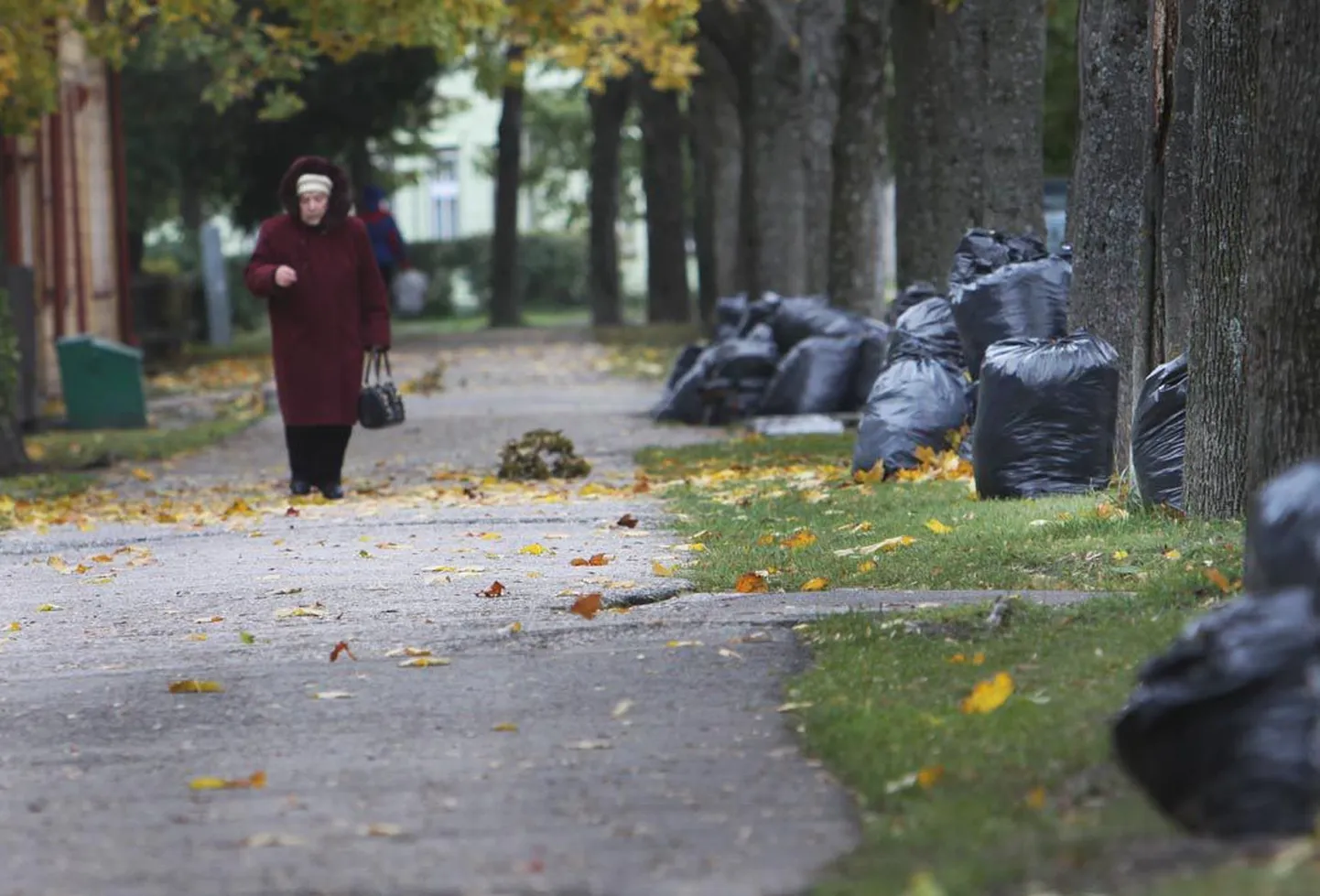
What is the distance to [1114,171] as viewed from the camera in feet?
38.4

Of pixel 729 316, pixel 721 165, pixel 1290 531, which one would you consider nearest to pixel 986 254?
pixel 729 316

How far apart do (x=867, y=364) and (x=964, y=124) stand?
2612 mm

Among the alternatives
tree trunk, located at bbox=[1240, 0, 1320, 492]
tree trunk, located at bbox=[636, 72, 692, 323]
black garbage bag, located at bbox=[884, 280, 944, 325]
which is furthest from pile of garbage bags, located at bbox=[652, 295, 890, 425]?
tree trunk, located at bbox=[636, 72, 692, 323]

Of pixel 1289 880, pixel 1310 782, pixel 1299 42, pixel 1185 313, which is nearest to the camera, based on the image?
pixel 1289 880

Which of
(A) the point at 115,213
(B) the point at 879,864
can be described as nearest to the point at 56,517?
(B) the point at 879,864

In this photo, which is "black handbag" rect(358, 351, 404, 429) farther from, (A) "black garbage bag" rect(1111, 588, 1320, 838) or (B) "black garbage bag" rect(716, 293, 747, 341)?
(A) "black garbage bag" rect(1111, 588, 1320, 838)

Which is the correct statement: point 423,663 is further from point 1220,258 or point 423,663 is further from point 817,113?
point 817,113

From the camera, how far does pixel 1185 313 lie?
10305 mm

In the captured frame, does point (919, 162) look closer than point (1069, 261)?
No

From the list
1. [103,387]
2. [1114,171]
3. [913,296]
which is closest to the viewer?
[1114,171]

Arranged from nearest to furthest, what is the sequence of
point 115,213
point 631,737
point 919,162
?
point 631,737 → point 919,162 → point 115,213

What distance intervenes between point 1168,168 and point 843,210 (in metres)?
10.6

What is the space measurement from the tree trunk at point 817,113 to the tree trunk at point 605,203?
1397cm

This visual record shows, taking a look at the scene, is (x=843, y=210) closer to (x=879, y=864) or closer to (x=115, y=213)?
(x=115, y=213)
